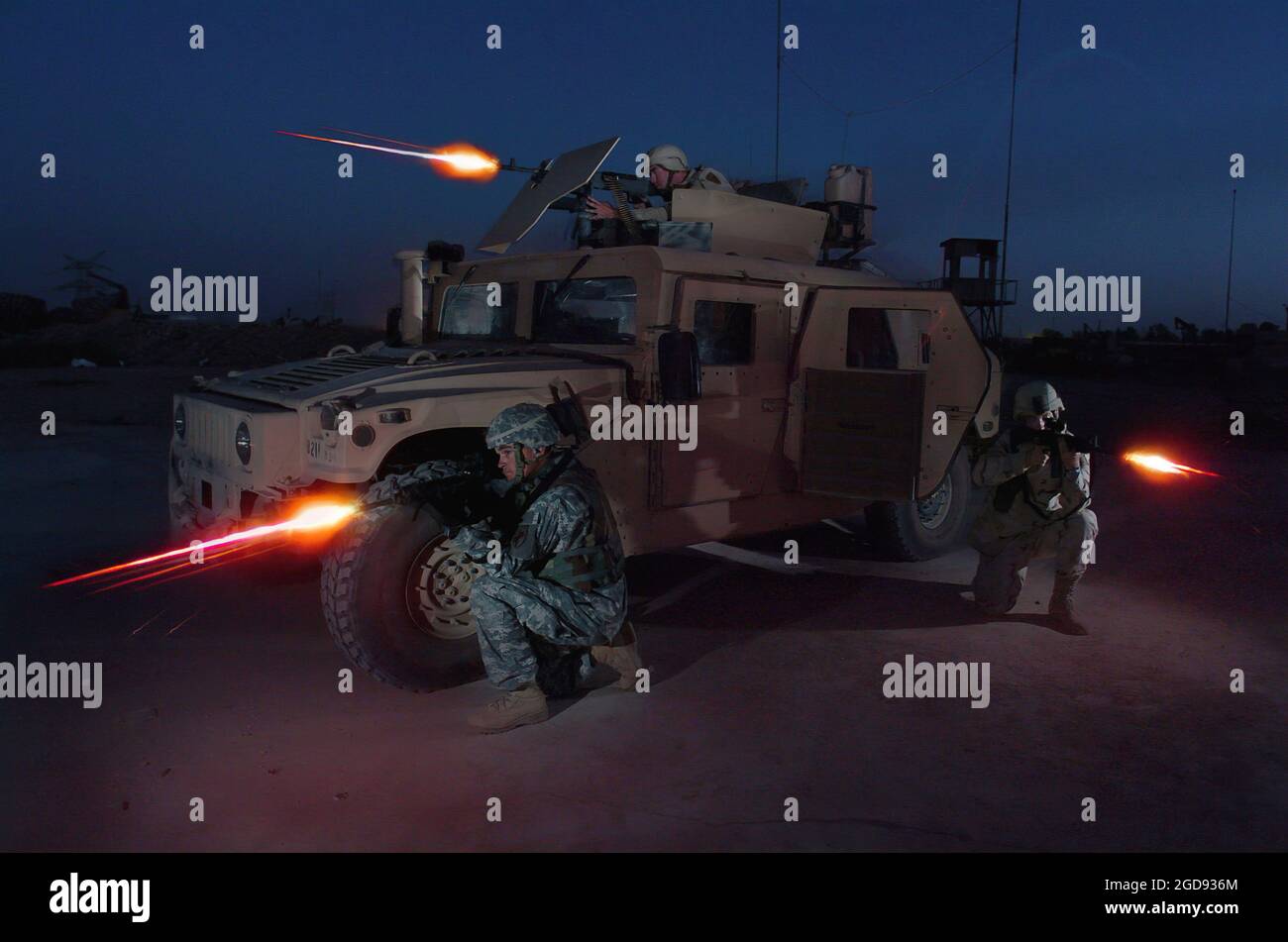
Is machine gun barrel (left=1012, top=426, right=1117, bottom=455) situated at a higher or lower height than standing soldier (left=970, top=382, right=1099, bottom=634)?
higher

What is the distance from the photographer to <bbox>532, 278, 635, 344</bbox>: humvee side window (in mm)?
5547

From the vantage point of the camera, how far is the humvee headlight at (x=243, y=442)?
15.6 feet

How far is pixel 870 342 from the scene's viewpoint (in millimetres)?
6629

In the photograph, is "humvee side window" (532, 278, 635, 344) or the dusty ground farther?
"humvee side window" (532, 278, 635, 344)

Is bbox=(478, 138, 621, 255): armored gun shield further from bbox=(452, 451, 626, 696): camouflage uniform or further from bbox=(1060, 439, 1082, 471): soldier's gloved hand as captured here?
bbox=(1060, 439, 1082, 471): soldier's gloved hand

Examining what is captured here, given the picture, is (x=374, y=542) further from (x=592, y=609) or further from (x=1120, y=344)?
(x=1120, y=344)

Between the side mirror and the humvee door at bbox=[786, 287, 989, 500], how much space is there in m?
1.24

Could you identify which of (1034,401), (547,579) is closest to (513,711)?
(547,579)

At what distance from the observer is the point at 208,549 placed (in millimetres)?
5320

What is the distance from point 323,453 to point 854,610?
3.21 metres

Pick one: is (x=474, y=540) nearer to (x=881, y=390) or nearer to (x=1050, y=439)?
(x=881, y=390)


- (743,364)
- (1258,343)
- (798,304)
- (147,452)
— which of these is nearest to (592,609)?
(743,364)

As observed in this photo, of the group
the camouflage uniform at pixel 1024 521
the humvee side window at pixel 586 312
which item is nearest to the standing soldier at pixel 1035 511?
the camouflage uniform at pixel 1024 521

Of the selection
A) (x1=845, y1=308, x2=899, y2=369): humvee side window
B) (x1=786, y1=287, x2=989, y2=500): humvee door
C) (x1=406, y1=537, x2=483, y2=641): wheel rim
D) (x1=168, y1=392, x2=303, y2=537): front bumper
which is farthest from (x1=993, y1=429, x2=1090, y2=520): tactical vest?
(x1=168, y1=392, x2=303, y2=537): front bumper
